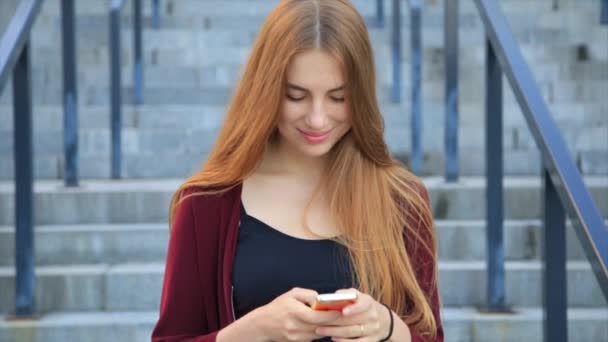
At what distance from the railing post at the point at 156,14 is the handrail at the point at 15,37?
2.29 metres

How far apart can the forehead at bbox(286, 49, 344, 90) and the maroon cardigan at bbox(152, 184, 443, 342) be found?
0.30m

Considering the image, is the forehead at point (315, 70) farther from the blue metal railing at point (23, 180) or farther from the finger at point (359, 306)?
the blue metal railing at point (23, 180)

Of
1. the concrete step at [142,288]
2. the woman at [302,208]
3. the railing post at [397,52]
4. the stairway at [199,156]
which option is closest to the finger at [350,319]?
the woman at [302,208]

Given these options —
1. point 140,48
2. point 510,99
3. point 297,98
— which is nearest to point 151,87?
point 140,48

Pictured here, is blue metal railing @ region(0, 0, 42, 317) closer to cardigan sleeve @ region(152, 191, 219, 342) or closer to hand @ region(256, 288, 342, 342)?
cardigan sleeve @ region(152, 191, 219, 342)

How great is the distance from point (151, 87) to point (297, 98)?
3940 millimetres

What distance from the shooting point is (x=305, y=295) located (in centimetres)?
195

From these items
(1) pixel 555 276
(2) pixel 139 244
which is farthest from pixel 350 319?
(2) pixel 139 244

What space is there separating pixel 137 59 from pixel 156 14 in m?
0.75

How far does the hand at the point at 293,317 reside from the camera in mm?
1935

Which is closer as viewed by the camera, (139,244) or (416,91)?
(139,244)

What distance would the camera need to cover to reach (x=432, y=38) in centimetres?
645

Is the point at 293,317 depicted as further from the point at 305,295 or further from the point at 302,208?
the point at 302,208

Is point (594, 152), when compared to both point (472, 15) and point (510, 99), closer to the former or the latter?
point (510, 99)
